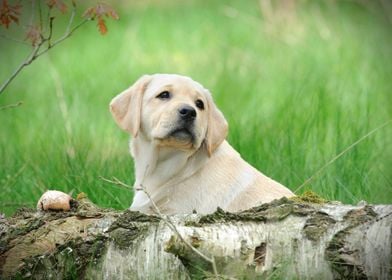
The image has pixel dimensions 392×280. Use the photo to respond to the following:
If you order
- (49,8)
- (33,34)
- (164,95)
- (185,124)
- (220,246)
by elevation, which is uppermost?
(49,8)

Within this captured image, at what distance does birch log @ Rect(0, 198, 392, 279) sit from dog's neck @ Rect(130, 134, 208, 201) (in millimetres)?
1042

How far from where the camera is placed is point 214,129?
4844 millimetres

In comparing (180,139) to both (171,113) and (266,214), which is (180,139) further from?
(266,214)

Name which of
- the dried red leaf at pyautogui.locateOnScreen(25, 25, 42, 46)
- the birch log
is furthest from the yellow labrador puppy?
the birch log

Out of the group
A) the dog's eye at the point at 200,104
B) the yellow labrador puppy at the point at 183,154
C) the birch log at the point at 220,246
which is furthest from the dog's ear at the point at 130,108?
the birch log at the point at 220,246

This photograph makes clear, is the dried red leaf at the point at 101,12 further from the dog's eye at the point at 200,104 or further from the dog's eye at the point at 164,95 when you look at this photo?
the dog's eye at the point at 200,104

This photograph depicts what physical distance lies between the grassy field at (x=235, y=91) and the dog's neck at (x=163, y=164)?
61cm

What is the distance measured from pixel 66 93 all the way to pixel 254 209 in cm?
536

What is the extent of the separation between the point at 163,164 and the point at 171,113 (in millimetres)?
396

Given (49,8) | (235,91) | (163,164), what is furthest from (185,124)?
(235,91)

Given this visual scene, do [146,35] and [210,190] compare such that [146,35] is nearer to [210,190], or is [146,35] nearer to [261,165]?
[261,165]

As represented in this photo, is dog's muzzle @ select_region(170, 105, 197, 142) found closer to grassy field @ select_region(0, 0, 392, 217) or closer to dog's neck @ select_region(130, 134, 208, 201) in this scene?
dog's neck @ select_region(130, 134, 208, 201)

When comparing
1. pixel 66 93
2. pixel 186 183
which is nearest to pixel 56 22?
pixel 66 93

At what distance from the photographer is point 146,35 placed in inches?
474
